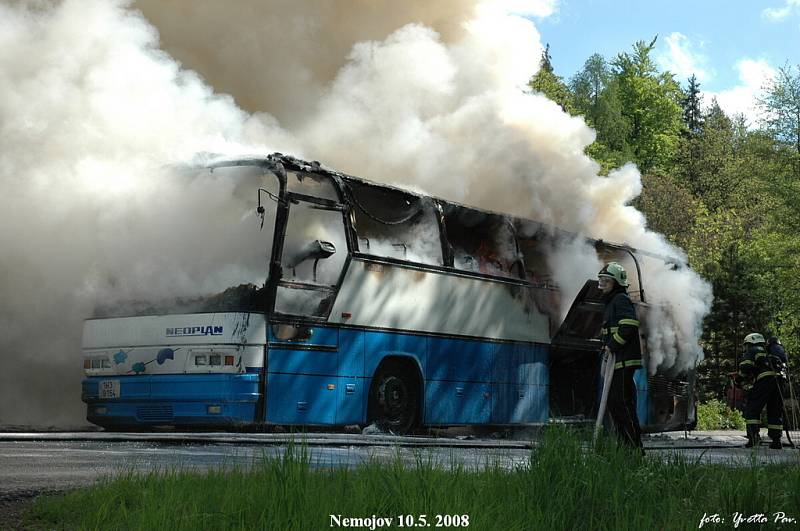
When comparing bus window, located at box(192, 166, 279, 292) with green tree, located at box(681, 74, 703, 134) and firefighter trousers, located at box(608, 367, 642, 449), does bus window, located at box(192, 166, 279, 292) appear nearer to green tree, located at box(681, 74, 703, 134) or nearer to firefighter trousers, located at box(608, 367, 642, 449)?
firefighter trousers, located at box(608, 367, 642, 449)

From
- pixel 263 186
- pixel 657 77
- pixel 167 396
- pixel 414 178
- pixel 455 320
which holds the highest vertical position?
pixel 657 77

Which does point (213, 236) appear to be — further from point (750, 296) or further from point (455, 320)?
point (750, 296)

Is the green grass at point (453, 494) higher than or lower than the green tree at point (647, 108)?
lower

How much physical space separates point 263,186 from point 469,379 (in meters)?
4.41

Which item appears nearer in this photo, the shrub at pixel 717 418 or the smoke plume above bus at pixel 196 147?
the smoke plume above bus at pixel 196 147

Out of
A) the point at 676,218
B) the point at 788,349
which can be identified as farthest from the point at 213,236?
the point at 676,218

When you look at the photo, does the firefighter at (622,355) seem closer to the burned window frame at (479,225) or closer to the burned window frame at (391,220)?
the burned window frame at (391,220)

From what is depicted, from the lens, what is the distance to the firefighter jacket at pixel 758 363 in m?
17.8

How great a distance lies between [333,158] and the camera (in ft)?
67.0

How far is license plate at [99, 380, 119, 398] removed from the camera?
13.8 m

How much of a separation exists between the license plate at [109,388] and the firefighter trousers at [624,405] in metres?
6.00

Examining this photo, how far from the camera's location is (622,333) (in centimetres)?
1065

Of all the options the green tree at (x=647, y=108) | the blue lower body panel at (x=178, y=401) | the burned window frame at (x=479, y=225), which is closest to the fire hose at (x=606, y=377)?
the blue lower body panel at (x=178, y=401)

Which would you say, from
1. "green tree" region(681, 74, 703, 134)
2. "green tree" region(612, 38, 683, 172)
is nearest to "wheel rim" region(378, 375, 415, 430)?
"green tree" region(612, 38, 683, 172)
